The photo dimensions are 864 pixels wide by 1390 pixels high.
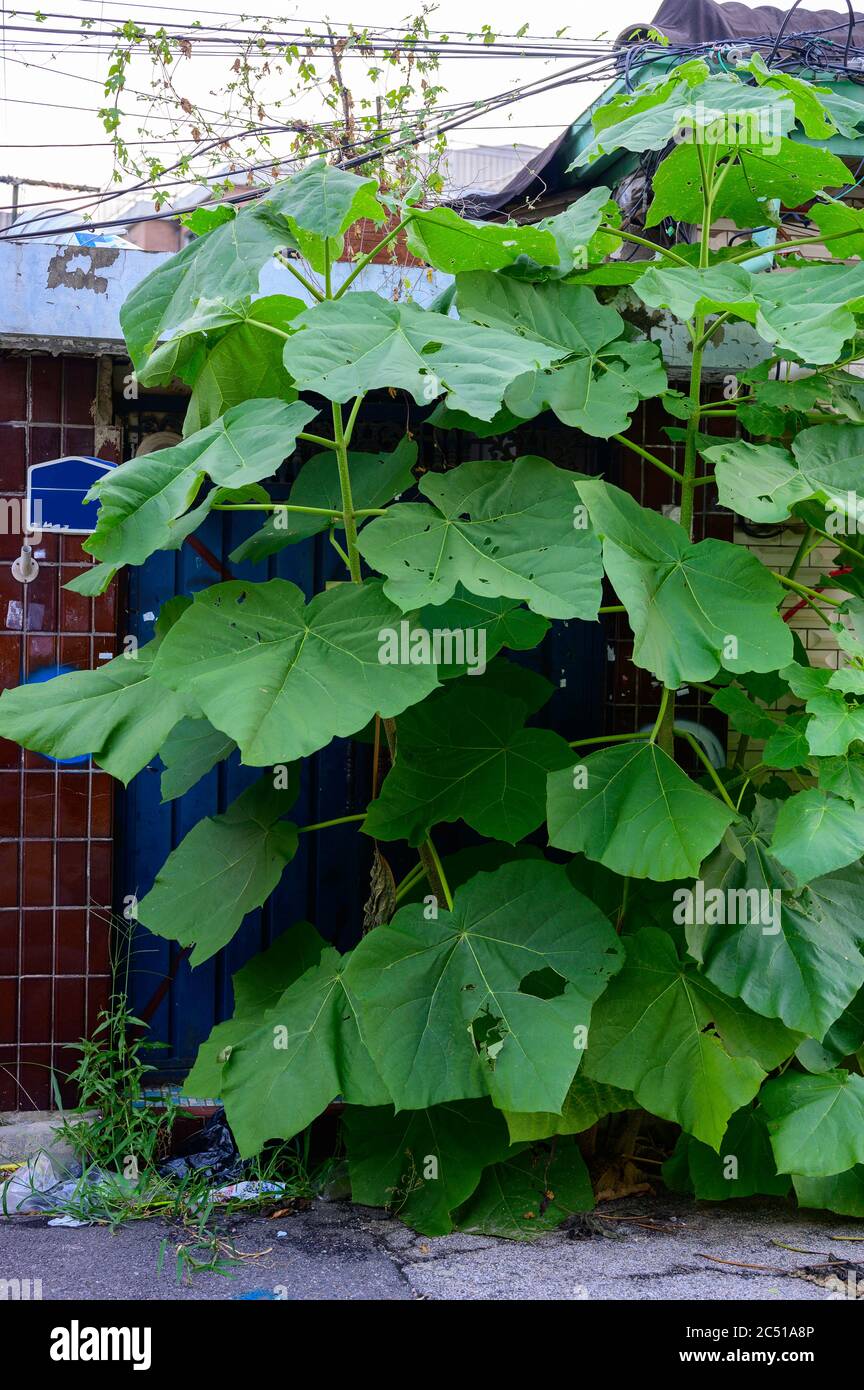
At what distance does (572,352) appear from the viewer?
10.2 ft

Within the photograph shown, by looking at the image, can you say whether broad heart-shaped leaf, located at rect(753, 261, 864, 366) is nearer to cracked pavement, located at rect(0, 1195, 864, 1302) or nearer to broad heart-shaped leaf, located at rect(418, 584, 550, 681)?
broad heart-shaped leaf, located at rect(418, 584, 550, 681)

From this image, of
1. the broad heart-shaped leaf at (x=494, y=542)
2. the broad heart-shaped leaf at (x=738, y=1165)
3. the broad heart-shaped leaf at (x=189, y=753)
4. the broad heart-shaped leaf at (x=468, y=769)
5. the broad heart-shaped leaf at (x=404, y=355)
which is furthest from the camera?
the broad heart-shaped leaf at (x=189, y=753)

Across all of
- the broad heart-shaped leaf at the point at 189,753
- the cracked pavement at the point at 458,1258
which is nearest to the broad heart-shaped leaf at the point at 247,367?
the broad heart-shaped leaf at the point at 189,753

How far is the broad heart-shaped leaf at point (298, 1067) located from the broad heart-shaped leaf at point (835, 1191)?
116 cm

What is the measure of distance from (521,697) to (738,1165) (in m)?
1.41

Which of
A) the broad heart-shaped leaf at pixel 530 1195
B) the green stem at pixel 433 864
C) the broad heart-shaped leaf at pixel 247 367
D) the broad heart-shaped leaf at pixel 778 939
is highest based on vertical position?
the broad heart-shaped leaf at pixel 247 367

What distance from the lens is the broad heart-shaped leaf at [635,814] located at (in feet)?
8.95

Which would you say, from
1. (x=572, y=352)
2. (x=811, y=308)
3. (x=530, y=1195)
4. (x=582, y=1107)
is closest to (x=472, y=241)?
(x=572, y=352)

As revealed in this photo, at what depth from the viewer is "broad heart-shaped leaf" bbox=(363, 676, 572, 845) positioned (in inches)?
122

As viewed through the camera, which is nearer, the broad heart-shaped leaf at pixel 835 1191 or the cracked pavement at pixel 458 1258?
the cracked pavement at pixel 458 1258

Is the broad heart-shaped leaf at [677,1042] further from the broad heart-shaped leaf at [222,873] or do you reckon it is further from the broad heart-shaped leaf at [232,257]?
the broad heart-shaped leaf at [232,257]

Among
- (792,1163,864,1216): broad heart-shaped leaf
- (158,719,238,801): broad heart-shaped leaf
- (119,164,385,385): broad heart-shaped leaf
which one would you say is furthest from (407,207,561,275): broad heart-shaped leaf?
(792,1163,864,1216): broad heart-shaped leaf

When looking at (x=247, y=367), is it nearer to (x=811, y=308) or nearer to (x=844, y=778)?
(x=811, y=308)

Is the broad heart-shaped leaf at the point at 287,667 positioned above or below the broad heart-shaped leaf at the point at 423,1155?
above
